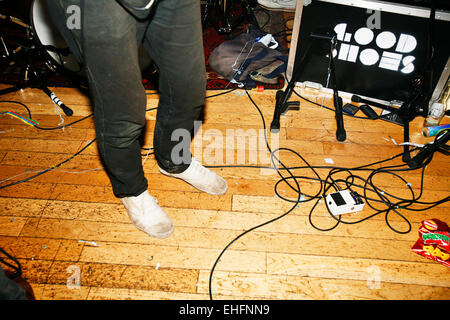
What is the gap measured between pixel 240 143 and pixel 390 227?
3.05ft

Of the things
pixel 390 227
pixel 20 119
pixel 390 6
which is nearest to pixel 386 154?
pixel 390 227

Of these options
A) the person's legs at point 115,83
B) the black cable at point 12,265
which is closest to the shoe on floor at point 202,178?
the person's legs at point 115,83

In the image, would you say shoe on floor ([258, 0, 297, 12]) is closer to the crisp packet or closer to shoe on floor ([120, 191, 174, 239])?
the crisp packet

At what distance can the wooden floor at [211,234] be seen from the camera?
128 cm

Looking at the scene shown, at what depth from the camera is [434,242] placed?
55.2 inches

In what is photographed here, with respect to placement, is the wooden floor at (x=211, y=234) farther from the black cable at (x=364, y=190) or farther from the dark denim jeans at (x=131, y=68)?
the dark denim jeans at (x=131, y=68)

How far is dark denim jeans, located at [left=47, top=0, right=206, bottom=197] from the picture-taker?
0.81 meters

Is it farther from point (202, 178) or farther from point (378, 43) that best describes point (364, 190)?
point (378, 43)

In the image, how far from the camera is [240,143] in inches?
74.3

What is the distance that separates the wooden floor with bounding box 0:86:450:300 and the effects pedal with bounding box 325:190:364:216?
0.04 m

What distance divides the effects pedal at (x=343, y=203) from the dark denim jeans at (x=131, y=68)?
0.82 metres

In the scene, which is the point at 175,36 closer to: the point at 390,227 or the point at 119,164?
the point at 119,164

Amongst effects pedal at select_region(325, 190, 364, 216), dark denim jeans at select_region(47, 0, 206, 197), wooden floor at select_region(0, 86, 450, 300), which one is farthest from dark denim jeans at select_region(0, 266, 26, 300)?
effects pedal at select_region(325, 190, 364, 216)

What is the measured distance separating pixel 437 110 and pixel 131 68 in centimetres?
199
